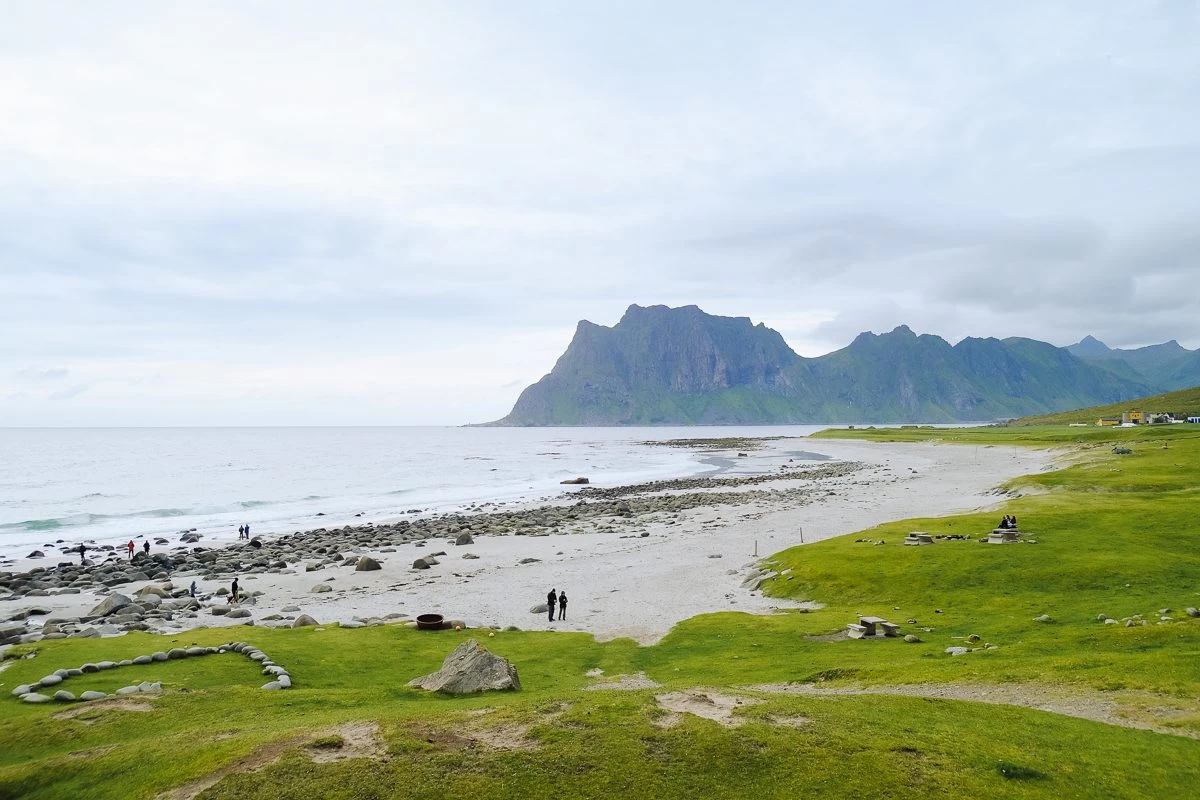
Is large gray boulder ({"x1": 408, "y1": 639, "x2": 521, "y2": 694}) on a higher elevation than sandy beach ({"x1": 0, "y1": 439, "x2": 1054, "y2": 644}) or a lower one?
higher

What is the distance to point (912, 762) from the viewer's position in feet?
45.9

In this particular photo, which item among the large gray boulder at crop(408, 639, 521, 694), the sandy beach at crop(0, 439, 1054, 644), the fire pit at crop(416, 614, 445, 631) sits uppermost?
the large gray boulder at crop(408, 639, 521, 694)

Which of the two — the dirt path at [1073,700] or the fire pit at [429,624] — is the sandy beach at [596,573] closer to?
the fire pit at [429,624]

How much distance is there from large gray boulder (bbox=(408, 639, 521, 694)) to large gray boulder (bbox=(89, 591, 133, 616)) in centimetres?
3011

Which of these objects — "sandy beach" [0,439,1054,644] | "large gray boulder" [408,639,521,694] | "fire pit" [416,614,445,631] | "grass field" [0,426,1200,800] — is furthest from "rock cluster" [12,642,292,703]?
"sandy beach" [0,439,1054,644]

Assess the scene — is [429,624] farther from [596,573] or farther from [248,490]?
[248,490]

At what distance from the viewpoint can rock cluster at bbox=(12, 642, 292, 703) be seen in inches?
789

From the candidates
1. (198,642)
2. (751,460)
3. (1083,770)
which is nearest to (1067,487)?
(1083,770)

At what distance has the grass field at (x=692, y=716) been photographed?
530 inches

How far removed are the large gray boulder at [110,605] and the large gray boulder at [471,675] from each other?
3011 centimetres

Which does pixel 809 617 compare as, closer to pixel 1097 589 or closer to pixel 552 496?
pixel 1097 589

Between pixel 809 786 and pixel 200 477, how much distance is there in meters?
156

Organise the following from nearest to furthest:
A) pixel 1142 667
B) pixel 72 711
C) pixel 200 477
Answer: pixel 72 711, pixel 1142 667, pixel 200 477

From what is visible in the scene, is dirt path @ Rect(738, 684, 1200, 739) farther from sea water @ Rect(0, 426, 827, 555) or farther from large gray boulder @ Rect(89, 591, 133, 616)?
sea water @ Rect(0, 426, 827, 555)
